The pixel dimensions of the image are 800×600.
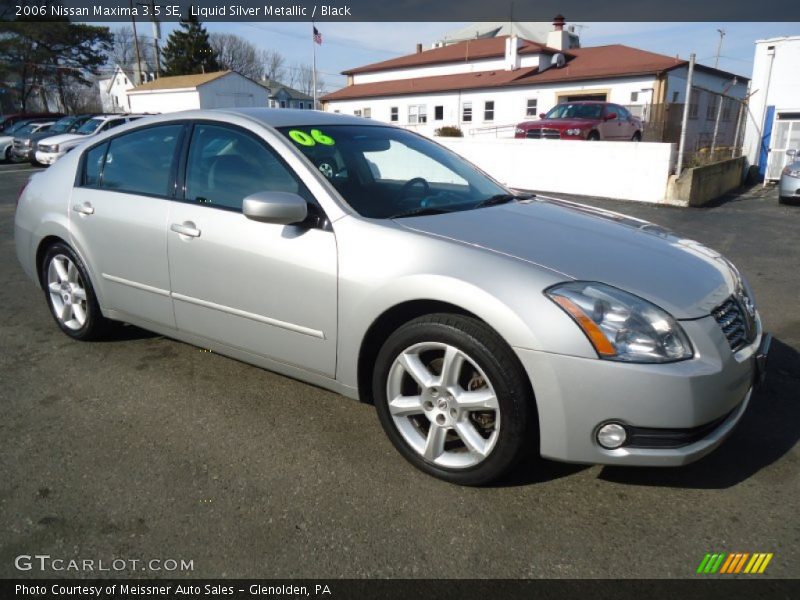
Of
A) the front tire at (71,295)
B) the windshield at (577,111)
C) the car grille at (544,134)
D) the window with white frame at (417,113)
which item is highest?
the window with white frame at (417,113)

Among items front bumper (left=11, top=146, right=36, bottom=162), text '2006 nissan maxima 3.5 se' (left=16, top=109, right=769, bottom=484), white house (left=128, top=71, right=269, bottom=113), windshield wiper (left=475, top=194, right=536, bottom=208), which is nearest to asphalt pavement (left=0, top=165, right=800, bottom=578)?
text '2006 nissan maxima 3.5 se' (left=16, top=109, right=769, bottom=484)

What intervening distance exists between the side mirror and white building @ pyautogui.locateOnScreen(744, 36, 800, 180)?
18.4 m

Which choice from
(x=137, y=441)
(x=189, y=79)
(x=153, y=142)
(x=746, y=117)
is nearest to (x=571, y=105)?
(x=746, y=117)

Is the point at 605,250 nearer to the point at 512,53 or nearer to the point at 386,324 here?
the point at 386,324

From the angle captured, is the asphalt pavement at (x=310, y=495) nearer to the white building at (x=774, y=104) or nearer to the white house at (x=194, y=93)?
the white building at (x=774, y=104)

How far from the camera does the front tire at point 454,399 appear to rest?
233 cm

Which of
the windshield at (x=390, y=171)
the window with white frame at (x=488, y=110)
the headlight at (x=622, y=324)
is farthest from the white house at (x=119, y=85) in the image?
the headlight at (x=622, y=324)

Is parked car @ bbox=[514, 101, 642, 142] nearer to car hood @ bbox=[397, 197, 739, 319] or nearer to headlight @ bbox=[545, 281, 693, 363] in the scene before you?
car hood @ bbox=[397, 197, 739, 319]

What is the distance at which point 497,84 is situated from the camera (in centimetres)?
3281

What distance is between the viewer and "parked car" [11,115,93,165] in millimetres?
20016

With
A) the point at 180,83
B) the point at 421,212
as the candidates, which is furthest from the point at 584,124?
the point at 180,83

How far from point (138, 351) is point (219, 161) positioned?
158cm

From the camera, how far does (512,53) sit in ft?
112

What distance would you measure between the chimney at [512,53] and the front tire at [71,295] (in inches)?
1347
